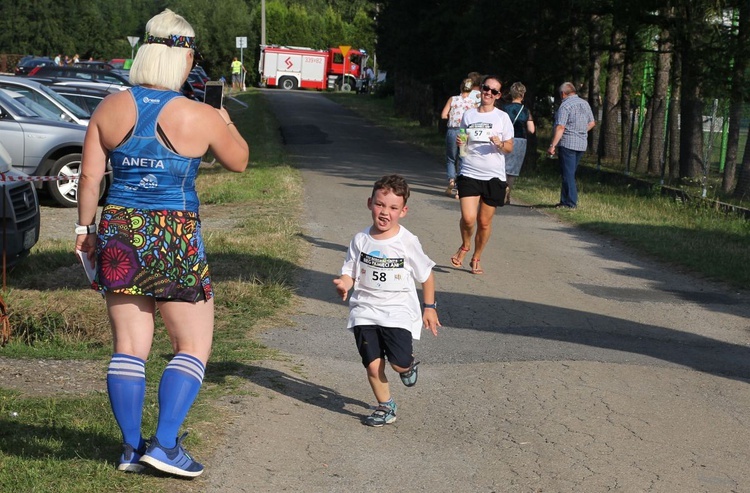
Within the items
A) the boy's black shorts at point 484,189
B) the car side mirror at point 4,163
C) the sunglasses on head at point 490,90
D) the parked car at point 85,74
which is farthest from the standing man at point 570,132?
the parked car at point 85,74

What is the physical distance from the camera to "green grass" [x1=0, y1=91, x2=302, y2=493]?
4473 millimetres

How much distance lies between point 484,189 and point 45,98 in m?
9.30

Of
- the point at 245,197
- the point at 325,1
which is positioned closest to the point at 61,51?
the point at 325,1

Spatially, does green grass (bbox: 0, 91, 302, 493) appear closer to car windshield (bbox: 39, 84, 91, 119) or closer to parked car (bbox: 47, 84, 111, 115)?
car windshield (bbox: 39, 84, 91, 119)

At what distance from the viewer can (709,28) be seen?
18047 millimetres

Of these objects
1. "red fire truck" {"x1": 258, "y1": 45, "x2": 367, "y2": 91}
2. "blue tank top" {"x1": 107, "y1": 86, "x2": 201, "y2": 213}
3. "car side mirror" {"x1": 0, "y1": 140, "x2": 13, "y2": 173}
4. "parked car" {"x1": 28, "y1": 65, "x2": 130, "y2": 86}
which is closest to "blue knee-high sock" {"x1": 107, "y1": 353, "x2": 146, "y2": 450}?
"blue tank top" {"x1": 107, "y1": 86, "x2": 201, "y2": 213}

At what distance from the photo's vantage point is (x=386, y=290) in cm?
550

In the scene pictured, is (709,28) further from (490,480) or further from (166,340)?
(490,480)

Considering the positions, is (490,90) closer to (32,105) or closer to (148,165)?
(148,165)

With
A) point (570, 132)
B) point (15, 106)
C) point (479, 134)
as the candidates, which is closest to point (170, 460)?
point (479, 134)

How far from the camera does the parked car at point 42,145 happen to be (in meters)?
14.4

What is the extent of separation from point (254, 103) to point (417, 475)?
4281 cm

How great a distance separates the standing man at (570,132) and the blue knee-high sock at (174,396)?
38.8 ft

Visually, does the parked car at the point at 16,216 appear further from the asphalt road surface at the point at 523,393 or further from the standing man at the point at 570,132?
the standing man at the point at 570,132
